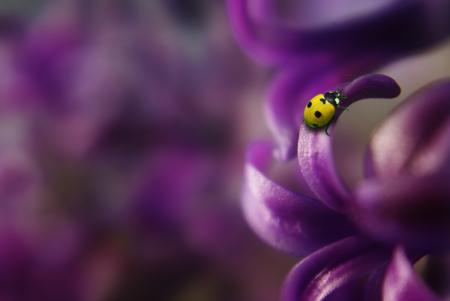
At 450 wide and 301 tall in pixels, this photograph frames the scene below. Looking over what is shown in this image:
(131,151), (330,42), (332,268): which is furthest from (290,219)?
(131,151)

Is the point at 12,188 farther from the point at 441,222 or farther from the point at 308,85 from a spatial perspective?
the point at 441,222

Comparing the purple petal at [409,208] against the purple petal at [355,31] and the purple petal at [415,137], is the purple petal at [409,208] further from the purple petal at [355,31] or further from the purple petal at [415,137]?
the purple petal at [355,31]

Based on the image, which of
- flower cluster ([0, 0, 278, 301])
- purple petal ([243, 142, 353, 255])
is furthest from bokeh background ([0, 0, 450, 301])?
purple petal ([243, 142, 353, 255])

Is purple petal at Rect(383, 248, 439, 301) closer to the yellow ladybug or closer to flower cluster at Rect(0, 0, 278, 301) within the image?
the yellow ladybug

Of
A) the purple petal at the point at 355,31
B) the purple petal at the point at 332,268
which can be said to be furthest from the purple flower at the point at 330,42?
the purple petal at the point at 332,268

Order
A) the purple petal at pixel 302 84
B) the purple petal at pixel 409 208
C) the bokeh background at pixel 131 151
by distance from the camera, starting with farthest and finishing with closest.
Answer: the bokeh background at pixel 131 151, the purple petal at pixel 302 84, the purple petal at pixel 409 208

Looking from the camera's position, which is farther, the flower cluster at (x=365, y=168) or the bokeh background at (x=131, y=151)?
the bokeh background at (x=131, y=151)

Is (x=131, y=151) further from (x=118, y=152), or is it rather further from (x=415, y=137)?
(x=415, y=137)

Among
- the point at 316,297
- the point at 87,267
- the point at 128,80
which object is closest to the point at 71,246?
the point at 87,267
